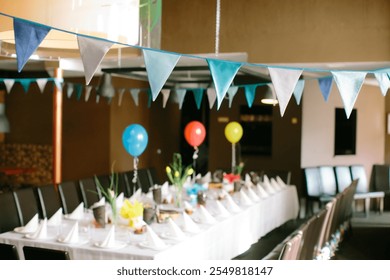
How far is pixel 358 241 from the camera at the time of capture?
6379 mm

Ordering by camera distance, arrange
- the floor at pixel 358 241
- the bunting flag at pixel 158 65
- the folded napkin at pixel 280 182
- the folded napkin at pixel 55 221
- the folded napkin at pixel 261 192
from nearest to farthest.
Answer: the bunting flag at pixel 158 65
the folded napkin at pixel 55 221
the floor at pixel 358 241
the folded napkin at pixel 261 192
the folded napkin at pixel 280 182

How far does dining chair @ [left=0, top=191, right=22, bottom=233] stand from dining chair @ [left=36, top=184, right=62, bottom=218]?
0.39 m

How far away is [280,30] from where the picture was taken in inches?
243

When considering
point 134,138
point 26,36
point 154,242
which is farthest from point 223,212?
point 26,36

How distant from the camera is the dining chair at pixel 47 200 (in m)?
4.72

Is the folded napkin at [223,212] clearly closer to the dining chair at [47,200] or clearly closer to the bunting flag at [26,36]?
the dining chair at [47,200]

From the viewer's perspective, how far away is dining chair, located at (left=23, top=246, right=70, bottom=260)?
245 cm

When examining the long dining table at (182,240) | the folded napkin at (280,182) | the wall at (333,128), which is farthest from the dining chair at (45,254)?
the wall at (333,128)

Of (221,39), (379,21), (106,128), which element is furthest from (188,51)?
(106,128)

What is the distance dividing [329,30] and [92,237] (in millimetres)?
3860

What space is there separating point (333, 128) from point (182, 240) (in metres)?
5.98

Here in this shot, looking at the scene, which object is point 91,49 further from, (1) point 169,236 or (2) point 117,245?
(1) point 169,236

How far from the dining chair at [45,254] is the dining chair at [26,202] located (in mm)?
1898

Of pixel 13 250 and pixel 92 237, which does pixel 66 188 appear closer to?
pixel 92 237
